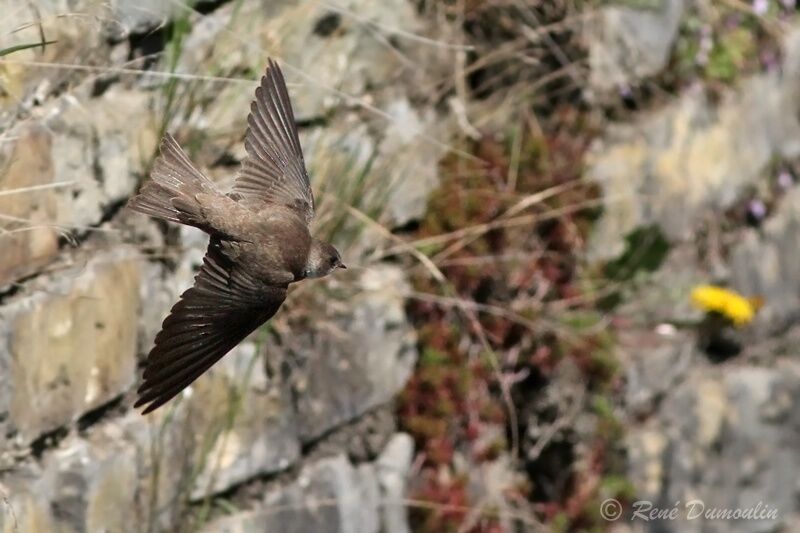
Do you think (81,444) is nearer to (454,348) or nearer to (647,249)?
(454,348)

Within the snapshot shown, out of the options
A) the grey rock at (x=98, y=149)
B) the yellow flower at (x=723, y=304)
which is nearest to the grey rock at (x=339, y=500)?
the grey rock at (x=98, y=149)

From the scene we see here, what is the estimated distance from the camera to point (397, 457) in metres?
3.44

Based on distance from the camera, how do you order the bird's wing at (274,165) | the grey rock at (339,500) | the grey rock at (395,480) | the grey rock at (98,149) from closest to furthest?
the grey rock at (98,149) < the bird's wing at (274,165) < the grey rock at (339,500) < the grey rock at (395,480)

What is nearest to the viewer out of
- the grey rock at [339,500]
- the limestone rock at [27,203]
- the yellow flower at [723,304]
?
the limestone rock at [27,203]

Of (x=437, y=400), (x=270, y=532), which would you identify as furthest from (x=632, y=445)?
(x=270, y=532)

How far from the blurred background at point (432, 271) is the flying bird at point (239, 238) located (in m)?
0.14

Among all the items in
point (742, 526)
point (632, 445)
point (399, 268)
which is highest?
point (399, 268)

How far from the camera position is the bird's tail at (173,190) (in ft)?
7.52

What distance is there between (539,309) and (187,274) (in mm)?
1353

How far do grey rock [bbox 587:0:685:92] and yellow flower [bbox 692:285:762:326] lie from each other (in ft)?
2.31

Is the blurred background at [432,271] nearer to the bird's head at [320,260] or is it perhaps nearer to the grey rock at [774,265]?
the grey rock at [774,265]

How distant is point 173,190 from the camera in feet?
7.70

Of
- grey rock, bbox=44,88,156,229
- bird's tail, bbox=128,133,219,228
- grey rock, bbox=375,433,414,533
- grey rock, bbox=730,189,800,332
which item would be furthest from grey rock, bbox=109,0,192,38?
grey rock, bbox=730,189,800,332

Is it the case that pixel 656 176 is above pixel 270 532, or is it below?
above
